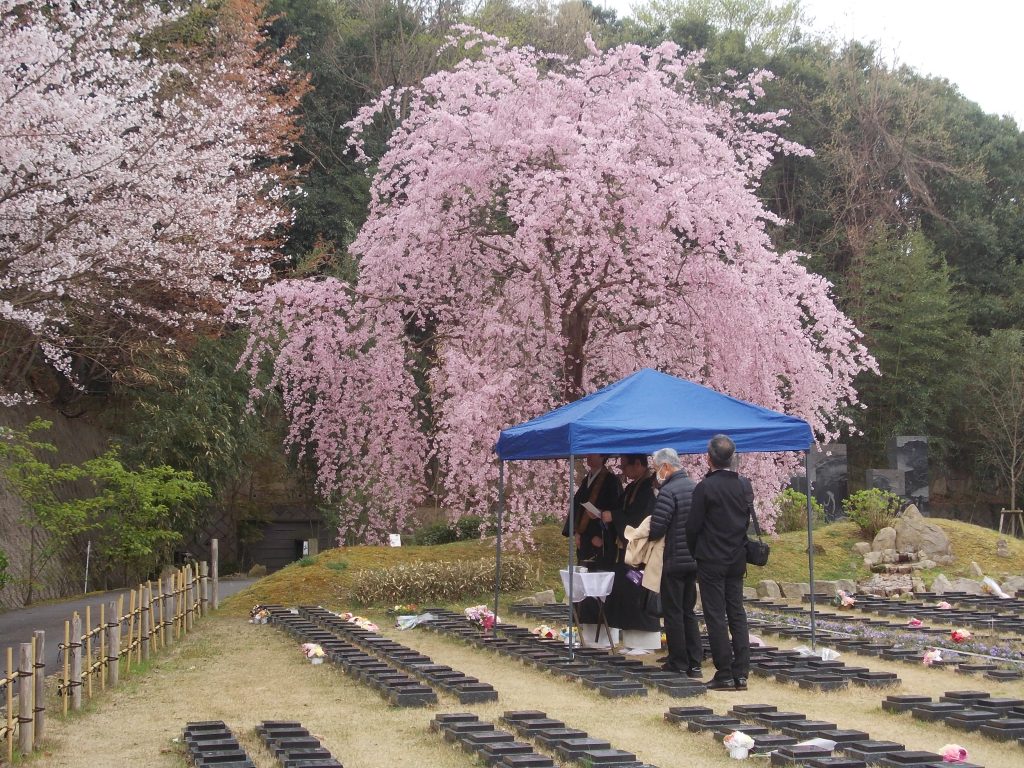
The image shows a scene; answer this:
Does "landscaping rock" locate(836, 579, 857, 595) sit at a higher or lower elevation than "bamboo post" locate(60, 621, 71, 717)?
lower

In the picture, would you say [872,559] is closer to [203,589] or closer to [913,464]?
[913,464]

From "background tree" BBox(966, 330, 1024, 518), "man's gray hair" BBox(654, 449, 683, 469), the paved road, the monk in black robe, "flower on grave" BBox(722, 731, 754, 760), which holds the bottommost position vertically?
the paved road

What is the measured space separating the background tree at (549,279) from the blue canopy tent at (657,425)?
2715 millimetres

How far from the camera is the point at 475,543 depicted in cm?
1501

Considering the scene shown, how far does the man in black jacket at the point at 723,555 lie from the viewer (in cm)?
716

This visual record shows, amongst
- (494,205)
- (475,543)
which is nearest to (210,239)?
(494,205)

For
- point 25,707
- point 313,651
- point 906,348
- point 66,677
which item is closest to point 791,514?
point 906,348

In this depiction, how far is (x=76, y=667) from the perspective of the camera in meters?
6.76

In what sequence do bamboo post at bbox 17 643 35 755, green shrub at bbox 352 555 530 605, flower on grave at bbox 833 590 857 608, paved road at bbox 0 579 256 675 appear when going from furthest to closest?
green shrub at bbox 352 555 530 605 < flower on grave at bbox 833 590 857 608 < paved road at bbox 0 579 256 675 < bamboo post at bbox 17 643 35 755

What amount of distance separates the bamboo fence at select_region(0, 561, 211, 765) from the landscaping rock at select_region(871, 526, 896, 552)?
31.3 feet

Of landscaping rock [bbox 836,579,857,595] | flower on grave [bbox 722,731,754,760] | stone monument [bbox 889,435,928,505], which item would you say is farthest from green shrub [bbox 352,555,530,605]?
stone monument [bbox 889,435,928,505]

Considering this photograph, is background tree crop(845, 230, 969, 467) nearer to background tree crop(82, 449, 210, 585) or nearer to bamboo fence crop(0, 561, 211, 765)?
background tree crop(82, 449, 210, 585)

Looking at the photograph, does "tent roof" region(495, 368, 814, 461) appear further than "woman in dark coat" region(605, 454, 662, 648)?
No

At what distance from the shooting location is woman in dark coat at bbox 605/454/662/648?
8625mm
